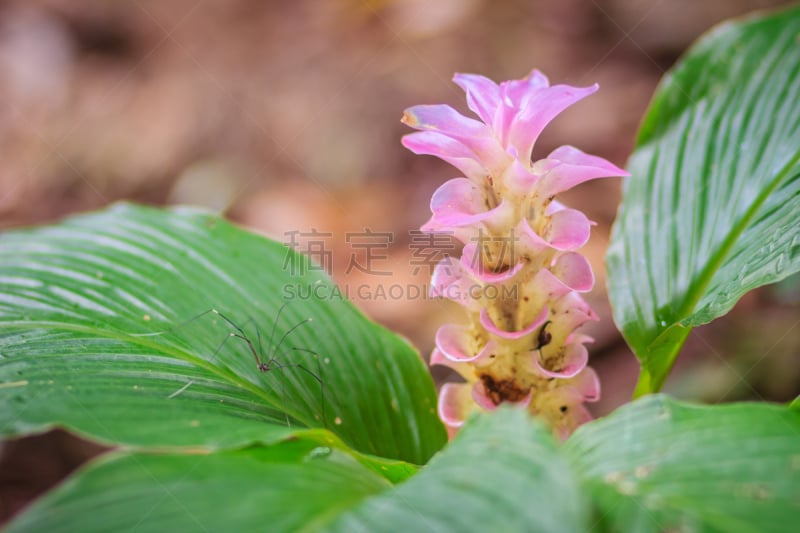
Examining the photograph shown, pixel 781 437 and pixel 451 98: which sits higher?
pixel 451 98

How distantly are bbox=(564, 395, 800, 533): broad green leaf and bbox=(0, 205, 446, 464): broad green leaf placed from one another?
338 mm

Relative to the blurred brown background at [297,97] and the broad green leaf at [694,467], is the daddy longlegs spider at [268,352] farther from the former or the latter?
the blurred brown background at [297,97]

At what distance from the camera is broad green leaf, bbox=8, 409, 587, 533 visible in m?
0.54

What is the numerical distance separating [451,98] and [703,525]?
2.86m

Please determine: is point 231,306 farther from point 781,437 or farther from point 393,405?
point 781,437

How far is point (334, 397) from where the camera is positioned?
3.30ft

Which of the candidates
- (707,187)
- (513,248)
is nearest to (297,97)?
(707,187)

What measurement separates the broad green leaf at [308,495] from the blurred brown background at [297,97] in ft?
6.01

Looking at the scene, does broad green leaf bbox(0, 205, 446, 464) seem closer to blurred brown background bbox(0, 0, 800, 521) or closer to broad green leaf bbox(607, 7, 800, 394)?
broad green leaf bbox(607, 7, 800, 394)

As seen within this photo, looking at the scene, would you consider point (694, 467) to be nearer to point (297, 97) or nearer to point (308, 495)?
point (308, 495)

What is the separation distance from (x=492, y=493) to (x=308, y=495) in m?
0.18

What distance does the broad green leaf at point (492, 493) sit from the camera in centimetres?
51

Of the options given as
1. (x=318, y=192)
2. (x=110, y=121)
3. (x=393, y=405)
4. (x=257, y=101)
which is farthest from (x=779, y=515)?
(x=110, y=121)

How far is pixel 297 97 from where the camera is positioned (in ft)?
11.5
